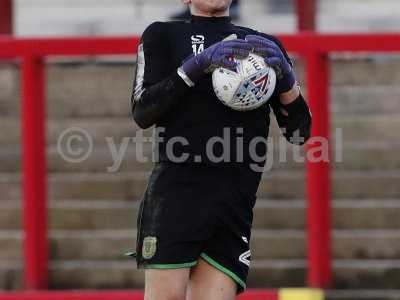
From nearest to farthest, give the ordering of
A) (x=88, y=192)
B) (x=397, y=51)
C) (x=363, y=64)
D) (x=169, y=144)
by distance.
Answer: (x=169, y=144) → (x=397, y=51) → (x=88, y=192) → (x=363, y=64)

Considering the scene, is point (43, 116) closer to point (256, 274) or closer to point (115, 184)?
point (115, 184)

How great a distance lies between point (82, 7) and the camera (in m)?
9.01

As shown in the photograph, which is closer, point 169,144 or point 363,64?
point 169,144

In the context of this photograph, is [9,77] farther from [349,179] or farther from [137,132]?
[349,179]

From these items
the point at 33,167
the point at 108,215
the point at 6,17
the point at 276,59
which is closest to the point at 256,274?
the point at 108,215

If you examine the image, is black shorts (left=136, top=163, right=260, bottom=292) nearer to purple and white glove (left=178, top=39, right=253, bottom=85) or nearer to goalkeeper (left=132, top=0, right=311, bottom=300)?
goalkeeper (left=132, top=0, right=311, bottom=300)

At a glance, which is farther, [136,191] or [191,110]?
[136,191]

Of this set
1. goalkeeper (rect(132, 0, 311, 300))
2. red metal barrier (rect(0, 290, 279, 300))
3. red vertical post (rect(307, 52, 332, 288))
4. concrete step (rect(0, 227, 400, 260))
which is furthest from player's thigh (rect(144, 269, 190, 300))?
concrete step (rect(0, 227, 400, 260))

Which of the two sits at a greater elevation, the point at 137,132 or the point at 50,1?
the point at 50,1

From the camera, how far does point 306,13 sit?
7.24m

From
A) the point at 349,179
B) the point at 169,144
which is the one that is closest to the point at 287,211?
the point at 349,179

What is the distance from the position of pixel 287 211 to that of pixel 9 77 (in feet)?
5.46

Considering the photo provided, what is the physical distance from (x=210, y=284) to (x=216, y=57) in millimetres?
737

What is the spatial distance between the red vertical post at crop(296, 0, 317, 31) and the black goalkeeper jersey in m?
3.48
